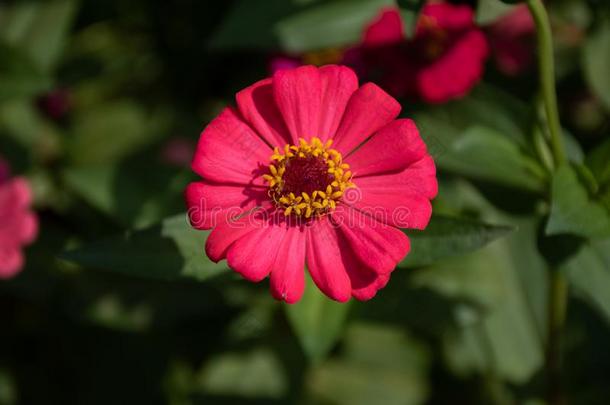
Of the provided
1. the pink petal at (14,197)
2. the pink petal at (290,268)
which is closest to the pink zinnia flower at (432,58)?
the pink petal at (290,268)

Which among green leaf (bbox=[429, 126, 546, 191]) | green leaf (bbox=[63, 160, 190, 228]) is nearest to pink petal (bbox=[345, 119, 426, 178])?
green leaf (bbox=[429, 126, 546, 191])

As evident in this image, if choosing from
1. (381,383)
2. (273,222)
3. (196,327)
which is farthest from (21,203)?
(381,383)

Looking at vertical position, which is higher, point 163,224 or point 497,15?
point 497,15

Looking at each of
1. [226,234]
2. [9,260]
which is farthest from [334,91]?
[9,260]

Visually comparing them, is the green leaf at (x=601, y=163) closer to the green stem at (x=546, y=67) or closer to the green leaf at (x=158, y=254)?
the green stem at (x=546, y=67)

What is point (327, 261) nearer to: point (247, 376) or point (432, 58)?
point (432, 58)

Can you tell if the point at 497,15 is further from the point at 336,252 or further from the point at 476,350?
the point at 476,350
